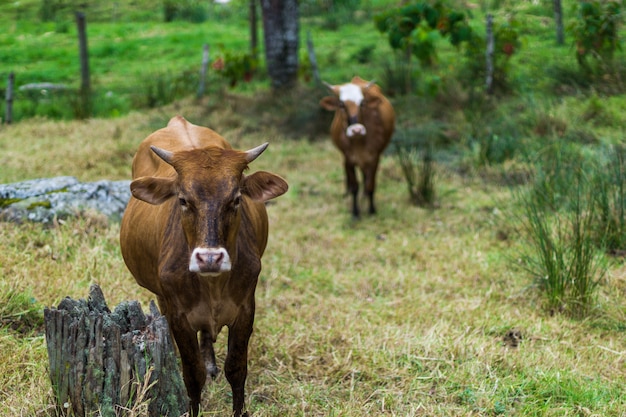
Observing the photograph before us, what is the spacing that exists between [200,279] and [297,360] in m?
1.23

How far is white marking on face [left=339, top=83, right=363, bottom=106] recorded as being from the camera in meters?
7.05

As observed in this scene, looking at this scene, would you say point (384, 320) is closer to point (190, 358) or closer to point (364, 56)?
point (190, 358)

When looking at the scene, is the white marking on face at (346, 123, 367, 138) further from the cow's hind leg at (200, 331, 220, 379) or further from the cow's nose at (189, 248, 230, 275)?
the cow's nose at (189, 248, 230, 275)

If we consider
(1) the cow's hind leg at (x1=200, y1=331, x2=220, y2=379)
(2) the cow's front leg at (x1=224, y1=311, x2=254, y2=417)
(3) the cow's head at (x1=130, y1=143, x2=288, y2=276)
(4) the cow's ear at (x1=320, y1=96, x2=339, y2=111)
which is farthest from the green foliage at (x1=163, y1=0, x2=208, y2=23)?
(2) the cow's front leg at (x1=224, y1=311, x2=254, y2=417)

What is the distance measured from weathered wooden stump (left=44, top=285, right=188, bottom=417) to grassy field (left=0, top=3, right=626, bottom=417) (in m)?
0.20

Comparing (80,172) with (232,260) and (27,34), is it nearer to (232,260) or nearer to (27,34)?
(232,260)

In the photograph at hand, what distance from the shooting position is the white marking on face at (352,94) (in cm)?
705

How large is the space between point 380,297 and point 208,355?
1633 millimetres

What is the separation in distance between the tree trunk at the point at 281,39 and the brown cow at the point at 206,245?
28.3ft

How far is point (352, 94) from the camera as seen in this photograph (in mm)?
7070

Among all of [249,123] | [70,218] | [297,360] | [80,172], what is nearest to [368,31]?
Result: [249,123]

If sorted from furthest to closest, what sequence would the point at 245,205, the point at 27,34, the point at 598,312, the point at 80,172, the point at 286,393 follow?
1. the point at 27,34
2. the point at 80,172
3. the point at 598,312
4. the point at 286,393
5. the point at 245,205

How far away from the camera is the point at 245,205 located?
334 centimetres

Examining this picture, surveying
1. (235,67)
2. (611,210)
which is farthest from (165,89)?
(611,210)
